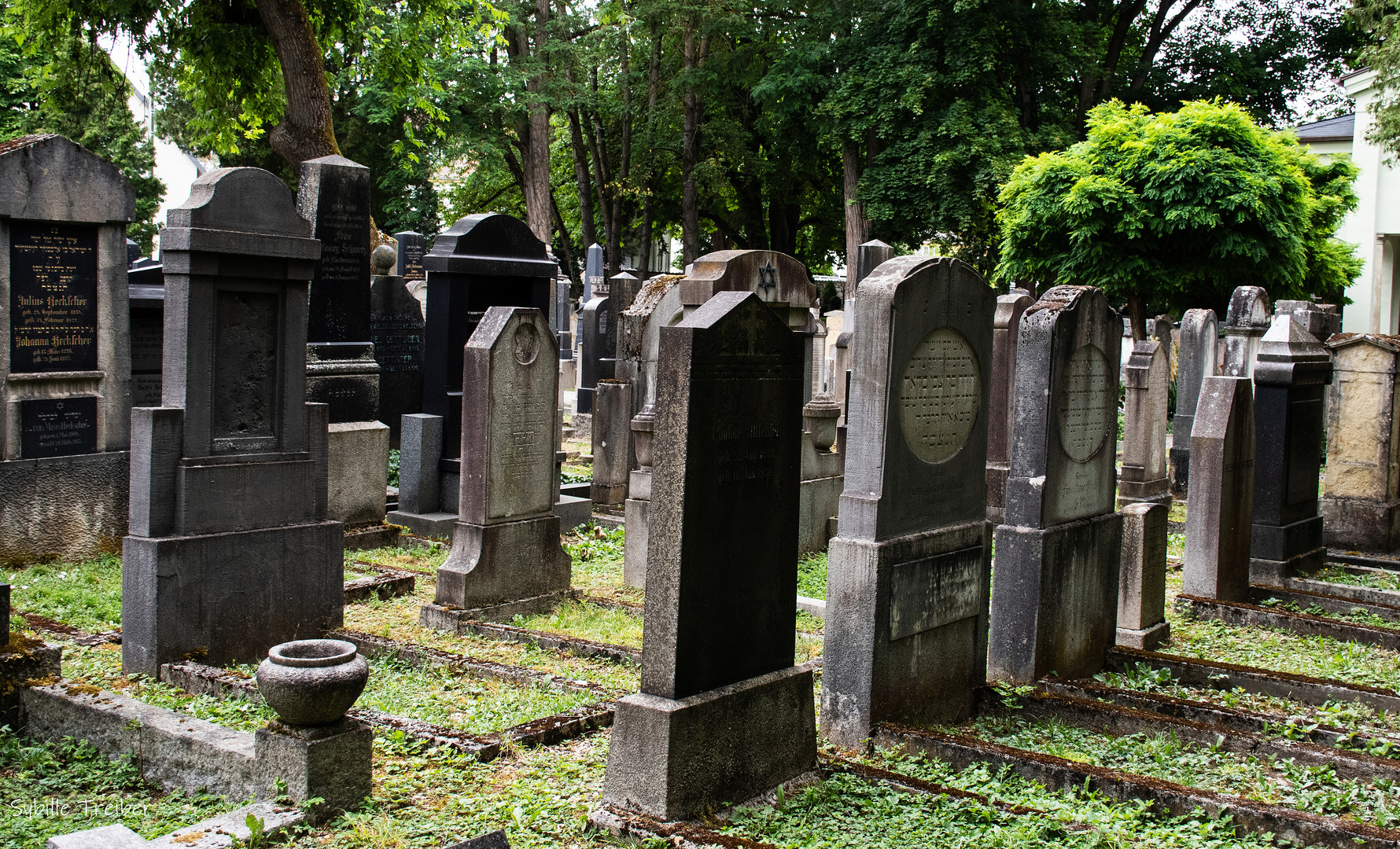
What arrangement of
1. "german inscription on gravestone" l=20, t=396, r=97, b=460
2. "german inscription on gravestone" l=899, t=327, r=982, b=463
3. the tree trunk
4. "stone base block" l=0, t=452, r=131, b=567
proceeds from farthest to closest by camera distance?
1. the tree trunk
2. "german inscription on gravestone" l=20, t=396, r=97, b=460
3. "stone base block" l=0, t=452, r=131, b=567
4. "german inscription on gravestone" l=899, t=327, r=982, b=463

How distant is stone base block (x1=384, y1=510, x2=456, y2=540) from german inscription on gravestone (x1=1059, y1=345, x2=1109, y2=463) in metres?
5.70

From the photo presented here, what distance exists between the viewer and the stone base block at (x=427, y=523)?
10.4 metres

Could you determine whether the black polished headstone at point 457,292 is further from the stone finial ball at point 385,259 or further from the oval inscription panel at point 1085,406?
the oval inscription panel at point 1085,406

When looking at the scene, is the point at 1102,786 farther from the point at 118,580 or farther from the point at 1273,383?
the point at 118,580

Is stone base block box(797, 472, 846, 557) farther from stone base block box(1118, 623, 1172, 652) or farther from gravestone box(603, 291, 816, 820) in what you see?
gravestone box(603, 291, 816, 820)

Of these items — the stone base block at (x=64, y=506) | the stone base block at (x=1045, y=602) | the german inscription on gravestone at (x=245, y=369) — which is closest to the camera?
the stone base block at (x=1045, y=602)

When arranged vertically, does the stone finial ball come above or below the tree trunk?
below

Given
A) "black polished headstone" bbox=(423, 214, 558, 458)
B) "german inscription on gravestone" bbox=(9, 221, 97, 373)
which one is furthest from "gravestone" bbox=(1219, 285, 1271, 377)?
"german inscription on gravestone" bbox=(9, 221, 97, 373)

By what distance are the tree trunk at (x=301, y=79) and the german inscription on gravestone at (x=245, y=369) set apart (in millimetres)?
9720

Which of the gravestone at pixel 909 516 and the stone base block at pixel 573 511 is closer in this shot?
the gravestone at pixel 909 516

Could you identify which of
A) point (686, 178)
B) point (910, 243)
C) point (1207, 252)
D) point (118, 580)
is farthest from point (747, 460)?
Answer: point (686, 178)

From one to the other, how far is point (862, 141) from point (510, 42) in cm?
1064

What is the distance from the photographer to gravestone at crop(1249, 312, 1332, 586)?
9.29 meters

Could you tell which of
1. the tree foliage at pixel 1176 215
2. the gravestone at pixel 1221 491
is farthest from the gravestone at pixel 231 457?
the tree foliage at pixel 1176 215
